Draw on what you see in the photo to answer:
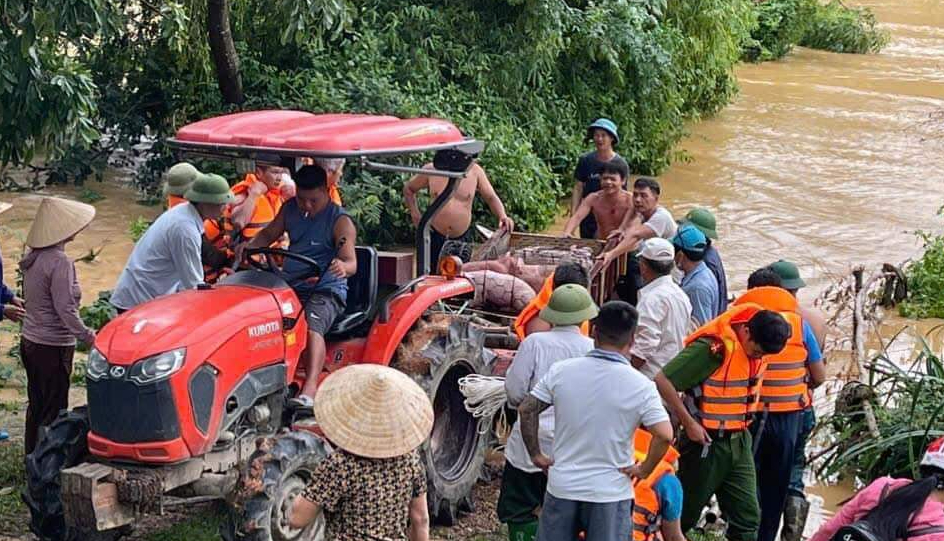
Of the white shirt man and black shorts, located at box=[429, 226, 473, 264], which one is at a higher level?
the white shirt man

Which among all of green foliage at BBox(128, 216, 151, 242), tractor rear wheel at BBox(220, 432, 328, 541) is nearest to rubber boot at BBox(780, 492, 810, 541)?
tractor rear wheel at BBox(220, 432, 328, 541)

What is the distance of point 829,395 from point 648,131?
8.26 metres

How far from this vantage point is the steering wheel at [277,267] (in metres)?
6.94

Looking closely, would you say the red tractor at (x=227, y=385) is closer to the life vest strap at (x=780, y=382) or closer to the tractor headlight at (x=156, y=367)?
the tractor headlight at (x=156, y=367)

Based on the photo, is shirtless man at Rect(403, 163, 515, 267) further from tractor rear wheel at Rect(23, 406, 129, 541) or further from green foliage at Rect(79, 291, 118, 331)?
tractor rear wheel at Rect(23, 406, 129, 541)

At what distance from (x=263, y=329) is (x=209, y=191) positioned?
1329mm

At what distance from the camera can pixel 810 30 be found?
32062mm

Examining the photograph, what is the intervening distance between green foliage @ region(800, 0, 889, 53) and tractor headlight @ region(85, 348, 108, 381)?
91.9ft

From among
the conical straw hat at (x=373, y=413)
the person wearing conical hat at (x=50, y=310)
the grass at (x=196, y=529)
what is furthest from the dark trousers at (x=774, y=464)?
the person wearing conical hat at (x=50, y=310)

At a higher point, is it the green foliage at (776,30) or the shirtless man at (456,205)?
the shirtless man at (456,205)

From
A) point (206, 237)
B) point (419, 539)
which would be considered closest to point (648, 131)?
point (206, 237)

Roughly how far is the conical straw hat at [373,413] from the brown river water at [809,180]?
16.7ft

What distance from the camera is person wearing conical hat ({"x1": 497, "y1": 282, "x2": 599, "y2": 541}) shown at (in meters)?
6.25

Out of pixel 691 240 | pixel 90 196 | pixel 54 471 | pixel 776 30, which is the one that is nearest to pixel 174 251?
pixel 54 471
